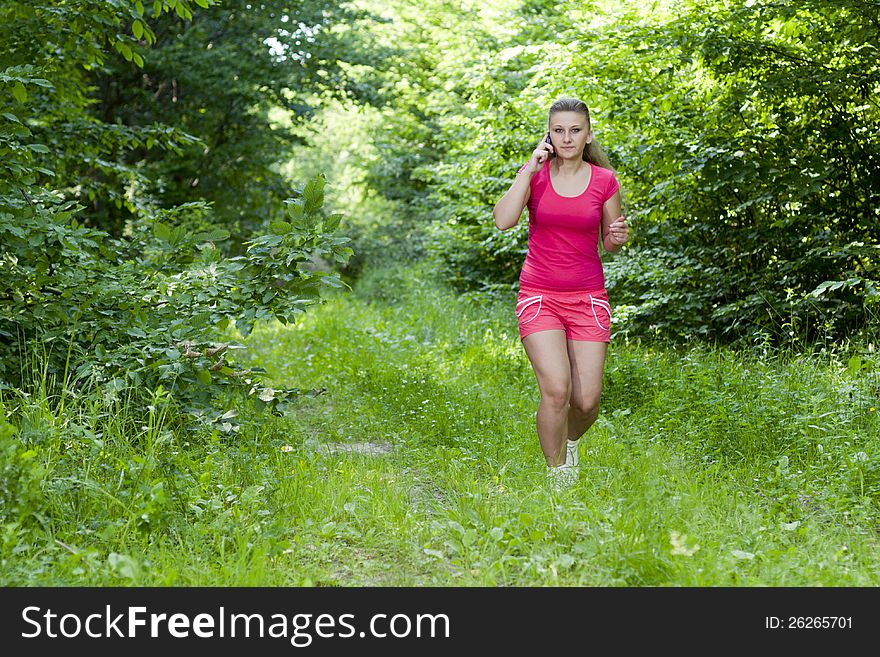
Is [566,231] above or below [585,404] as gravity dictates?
above

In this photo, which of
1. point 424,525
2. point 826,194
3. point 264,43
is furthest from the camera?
point 264,43

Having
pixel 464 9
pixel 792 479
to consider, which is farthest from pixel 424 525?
pixel 464 9

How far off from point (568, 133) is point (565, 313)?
0.97m

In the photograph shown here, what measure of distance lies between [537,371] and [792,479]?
153 cm

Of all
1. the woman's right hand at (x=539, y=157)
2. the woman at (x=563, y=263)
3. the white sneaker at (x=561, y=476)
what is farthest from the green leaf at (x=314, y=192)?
the white sneaker at (x=561, y=476)

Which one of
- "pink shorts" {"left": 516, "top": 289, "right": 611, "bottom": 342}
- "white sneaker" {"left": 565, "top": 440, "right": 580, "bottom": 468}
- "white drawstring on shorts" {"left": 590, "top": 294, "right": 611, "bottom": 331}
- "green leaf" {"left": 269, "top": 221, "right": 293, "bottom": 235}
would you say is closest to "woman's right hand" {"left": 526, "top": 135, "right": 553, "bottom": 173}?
"pink shorts" {"left": 516, "top": 289, "right": 611, "bottom": 342}

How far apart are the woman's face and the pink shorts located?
756 mm

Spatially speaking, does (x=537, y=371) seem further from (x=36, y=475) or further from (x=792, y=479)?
(x=36, y=475)

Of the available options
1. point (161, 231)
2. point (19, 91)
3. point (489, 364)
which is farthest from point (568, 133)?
point (489, 364)

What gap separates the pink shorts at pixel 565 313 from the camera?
195 inches

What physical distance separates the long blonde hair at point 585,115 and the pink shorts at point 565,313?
0.75m

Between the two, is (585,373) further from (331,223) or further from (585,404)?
(331,223)

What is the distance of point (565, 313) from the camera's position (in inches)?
196

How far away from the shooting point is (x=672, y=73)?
951 cm
